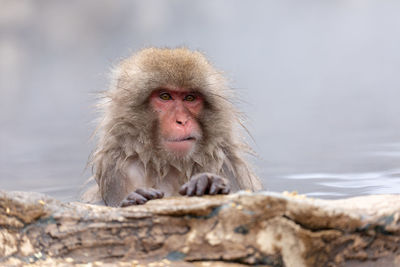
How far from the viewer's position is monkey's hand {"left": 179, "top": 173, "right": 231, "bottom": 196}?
9.46ft

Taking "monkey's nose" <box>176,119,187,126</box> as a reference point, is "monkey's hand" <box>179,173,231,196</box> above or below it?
below

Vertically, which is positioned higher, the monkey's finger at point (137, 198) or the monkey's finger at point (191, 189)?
the monkey's finger at point (191, 189)

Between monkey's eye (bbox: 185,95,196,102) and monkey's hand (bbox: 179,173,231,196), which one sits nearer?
monkey's hand (bbox: 179,173,231,196)

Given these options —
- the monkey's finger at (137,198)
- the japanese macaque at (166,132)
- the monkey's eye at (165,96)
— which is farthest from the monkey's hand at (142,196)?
the monkey's eye at (165,96)

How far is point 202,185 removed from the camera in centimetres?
291

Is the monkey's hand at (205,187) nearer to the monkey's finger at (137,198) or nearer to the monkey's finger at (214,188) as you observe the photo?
the monkey's finger at (214,188)

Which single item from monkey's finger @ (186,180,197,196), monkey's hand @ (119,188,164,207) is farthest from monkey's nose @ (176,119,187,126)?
monkey's finger @ (186,180,197,196)

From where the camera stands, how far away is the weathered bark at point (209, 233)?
2445 millimetres

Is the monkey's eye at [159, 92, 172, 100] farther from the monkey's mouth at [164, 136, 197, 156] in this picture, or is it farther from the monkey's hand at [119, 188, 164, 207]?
the monkey's hand at [119, 188, 164, 207]

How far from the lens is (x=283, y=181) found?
6066 millimetres

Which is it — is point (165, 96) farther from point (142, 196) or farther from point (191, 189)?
point (191, 189)

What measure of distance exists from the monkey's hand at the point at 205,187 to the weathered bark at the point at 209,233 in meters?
0.33

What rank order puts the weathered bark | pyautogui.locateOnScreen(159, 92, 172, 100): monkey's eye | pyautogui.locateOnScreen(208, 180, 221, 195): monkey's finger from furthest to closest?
pyautogui.locateOnScreen(159, 92, 172, 100): monkey's eye, pyautogui.locateOnScreen(208, 180, 221, 195): monkey's finger, the weathered bark

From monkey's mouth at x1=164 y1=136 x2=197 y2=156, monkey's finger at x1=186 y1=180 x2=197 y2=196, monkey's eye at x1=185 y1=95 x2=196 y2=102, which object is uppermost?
monkey's eye at x1=185 y1=95 x2=196 y2=102
